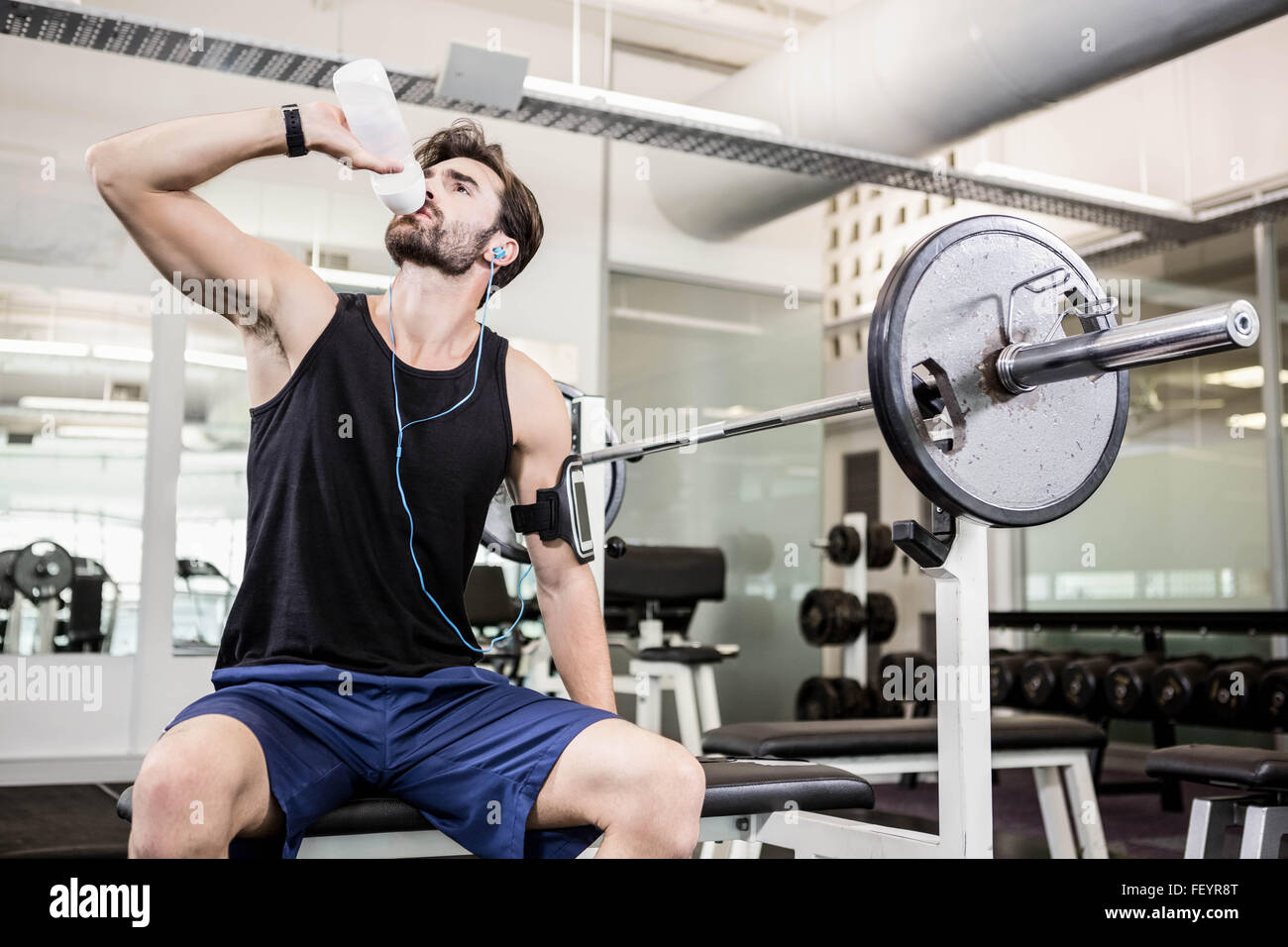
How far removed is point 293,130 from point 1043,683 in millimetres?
3923

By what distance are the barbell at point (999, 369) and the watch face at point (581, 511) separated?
423mm

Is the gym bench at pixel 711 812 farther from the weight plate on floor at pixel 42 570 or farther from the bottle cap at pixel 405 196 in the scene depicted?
the weight plate on floor at pixel 42 570

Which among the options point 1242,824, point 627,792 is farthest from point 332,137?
point 1242,824

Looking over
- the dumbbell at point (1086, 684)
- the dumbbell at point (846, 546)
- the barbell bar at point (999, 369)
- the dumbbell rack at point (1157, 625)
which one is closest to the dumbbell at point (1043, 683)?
the dumbbell at point (1086, 684)

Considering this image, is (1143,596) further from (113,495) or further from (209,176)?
(209,176)

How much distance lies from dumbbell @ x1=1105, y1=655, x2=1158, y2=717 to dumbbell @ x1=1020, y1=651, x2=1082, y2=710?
25 centimetres

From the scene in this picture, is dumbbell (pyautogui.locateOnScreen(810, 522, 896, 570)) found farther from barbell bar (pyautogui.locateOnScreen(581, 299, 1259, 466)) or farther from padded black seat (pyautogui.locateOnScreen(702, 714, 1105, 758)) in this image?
barbell bar (pyautogui.locateOnScreen(581, 299, 1259, 466))

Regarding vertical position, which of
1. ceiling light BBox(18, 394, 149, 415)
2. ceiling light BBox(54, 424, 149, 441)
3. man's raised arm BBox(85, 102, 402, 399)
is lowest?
man's raised arm BBox(85, 102, 402, 399)

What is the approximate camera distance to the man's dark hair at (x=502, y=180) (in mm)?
1731

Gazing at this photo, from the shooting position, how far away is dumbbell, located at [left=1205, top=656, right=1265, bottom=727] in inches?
150

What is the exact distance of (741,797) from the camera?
1585mm

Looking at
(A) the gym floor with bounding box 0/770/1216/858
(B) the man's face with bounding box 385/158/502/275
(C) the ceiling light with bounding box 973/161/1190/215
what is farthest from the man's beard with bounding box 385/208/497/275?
(C) the ceiling light with bounding box 973/161/1190/215
